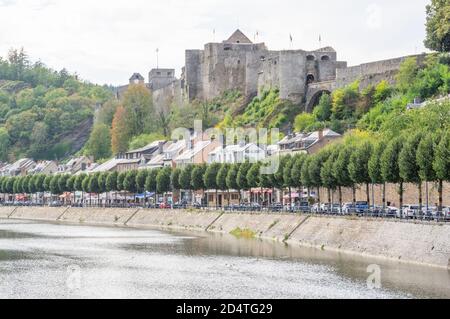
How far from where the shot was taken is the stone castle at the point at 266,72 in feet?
497

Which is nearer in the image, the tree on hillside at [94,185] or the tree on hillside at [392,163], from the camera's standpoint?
the tree on hillside at [392,163]

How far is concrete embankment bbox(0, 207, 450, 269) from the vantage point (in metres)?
64.4

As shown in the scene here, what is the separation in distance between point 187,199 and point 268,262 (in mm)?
73636

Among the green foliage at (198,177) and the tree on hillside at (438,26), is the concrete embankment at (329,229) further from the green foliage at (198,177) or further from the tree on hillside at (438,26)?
the tree on hillside at (438,26)

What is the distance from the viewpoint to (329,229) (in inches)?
3184

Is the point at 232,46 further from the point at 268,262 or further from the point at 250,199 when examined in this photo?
the point at 268,262

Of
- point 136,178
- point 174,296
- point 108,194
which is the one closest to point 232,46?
point 108,194

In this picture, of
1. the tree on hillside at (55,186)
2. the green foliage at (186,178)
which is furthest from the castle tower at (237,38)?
the green foliage at (186,178)

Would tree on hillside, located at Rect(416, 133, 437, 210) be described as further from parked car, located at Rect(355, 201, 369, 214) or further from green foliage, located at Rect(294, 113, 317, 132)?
green foliage, located at Rect(294, 113, 317, 132)

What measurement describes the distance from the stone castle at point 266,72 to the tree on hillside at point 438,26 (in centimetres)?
891

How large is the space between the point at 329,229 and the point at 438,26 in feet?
168

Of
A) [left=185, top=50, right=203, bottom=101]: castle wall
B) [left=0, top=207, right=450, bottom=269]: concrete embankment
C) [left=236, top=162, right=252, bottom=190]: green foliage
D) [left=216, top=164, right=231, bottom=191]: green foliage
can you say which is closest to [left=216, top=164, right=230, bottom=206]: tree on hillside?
[left=216, top=164, right=231, bottom=191]: green foliage

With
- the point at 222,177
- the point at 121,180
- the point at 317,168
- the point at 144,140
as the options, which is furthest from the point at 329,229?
the point at 144,140

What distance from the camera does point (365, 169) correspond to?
3383 inches
